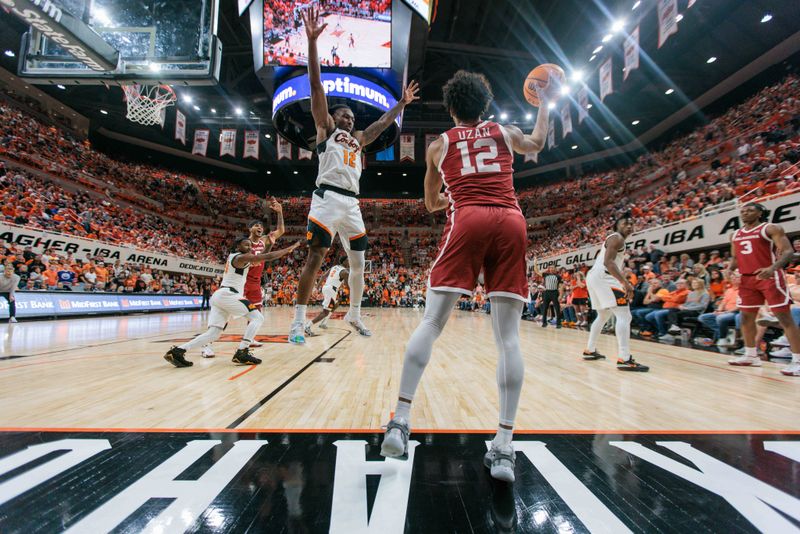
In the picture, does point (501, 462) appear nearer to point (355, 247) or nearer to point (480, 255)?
point (480, 255)

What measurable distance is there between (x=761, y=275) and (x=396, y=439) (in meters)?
4.68

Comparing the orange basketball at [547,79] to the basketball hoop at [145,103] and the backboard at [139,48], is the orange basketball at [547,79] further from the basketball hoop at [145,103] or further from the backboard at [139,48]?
the basketball hoop at [145,103]

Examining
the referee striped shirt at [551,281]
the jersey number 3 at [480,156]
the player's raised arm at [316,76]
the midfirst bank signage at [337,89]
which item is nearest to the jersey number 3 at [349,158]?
the player's raised arm at [316,76]

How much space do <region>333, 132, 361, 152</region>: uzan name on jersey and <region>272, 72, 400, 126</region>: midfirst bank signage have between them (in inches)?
239

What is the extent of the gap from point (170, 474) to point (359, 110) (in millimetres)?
11026

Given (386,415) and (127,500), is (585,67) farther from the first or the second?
(127,500)

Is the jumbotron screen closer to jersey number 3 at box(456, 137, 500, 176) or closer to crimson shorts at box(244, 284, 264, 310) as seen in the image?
crimson shorts at box(244, 284, 264, 310)

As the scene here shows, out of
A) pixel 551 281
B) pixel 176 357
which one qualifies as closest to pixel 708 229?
pixel 551 281

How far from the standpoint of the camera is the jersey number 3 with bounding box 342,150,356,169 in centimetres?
339

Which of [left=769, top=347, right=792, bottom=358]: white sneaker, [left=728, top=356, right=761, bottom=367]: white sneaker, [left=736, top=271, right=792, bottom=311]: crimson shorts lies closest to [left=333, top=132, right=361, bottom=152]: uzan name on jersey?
[left=736, top=271, right=792, bottom=311]: crimson shorts

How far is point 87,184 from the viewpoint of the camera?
21094 millimetres

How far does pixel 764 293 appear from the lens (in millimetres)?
4023

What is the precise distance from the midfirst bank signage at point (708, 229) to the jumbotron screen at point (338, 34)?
9.61 meters

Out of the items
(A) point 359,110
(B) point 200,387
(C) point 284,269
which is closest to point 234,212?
(C) point 284,269
